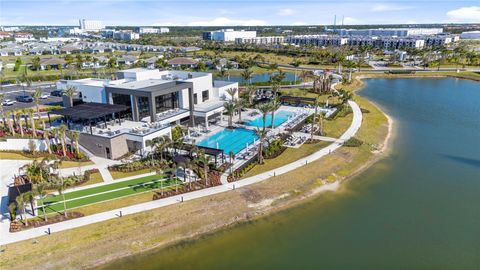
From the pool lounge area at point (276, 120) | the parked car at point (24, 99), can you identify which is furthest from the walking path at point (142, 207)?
the parked car at point (24, 99)

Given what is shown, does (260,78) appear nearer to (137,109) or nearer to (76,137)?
(137,109)

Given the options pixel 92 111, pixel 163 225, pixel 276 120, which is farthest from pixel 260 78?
pixel 163 225

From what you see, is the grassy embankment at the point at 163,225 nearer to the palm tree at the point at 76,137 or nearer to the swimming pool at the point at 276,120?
the palm tree at the point at 76,137

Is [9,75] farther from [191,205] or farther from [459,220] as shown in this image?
[459,220]

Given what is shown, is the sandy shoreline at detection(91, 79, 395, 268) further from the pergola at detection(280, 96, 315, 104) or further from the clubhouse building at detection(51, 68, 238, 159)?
the pergola at detection(280, 96, 315, 104)

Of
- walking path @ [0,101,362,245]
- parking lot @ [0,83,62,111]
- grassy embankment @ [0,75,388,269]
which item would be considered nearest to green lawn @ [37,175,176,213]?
grassy embankment @ [0,75,388,269]

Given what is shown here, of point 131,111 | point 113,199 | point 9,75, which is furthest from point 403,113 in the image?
point 9,75
